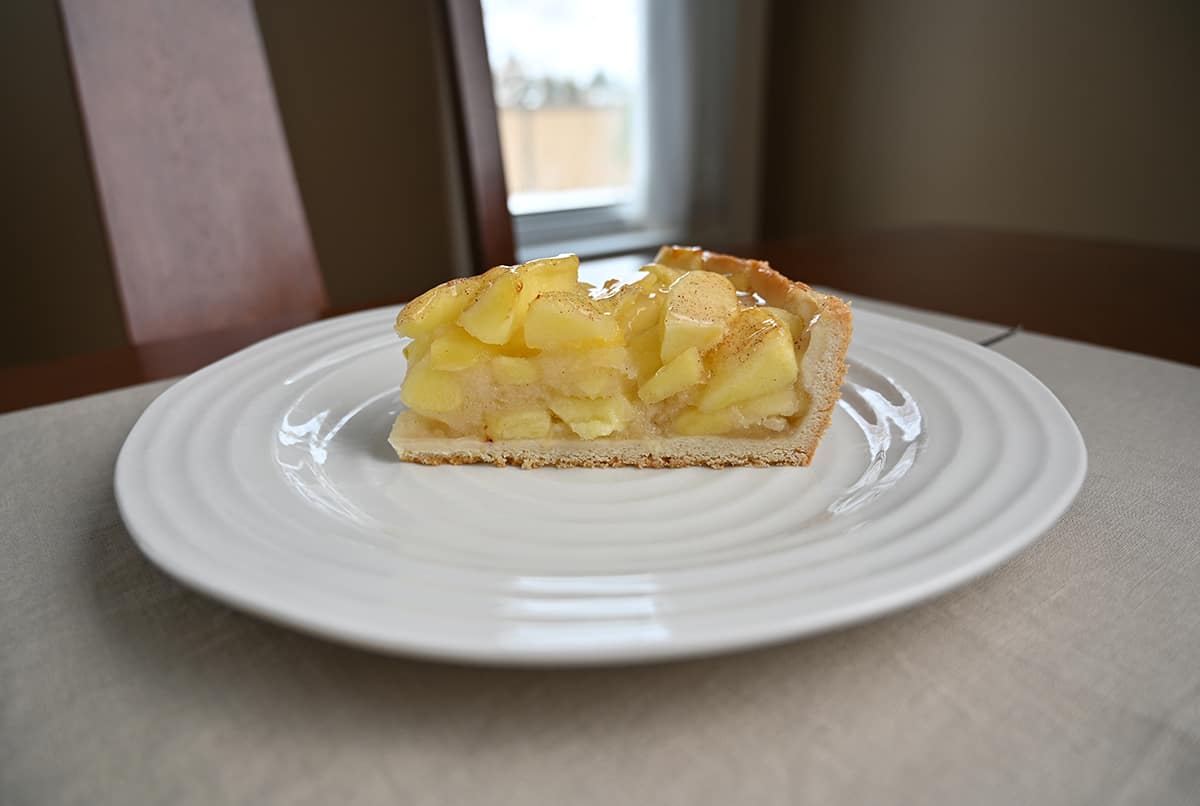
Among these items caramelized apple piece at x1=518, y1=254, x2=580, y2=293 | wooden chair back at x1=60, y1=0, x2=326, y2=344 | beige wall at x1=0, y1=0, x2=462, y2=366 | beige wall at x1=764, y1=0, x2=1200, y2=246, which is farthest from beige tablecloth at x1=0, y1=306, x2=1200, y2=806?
beige wall at x1=764, y1=0, x2=1200, y2=246

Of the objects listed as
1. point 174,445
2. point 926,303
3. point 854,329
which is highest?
point 174,445

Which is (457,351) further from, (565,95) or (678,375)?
(565,95)

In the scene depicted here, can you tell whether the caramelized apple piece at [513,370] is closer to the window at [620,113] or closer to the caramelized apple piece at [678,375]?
the caramelized apple piece at [678,375]

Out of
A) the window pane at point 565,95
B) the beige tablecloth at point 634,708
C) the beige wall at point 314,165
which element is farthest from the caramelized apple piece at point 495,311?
the window pane at point 565,95

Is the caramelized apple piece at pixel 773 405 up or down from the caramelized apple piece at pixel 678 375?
down

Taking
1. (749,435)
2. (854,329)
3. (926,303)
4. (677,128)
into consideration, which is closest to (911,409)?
(749,435)

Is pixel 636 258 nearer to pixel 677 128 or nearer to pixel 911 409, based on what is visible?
pixel 911 409

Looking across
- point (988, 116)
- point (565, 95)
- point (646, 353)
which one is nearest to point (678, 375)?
point (646, 353)
